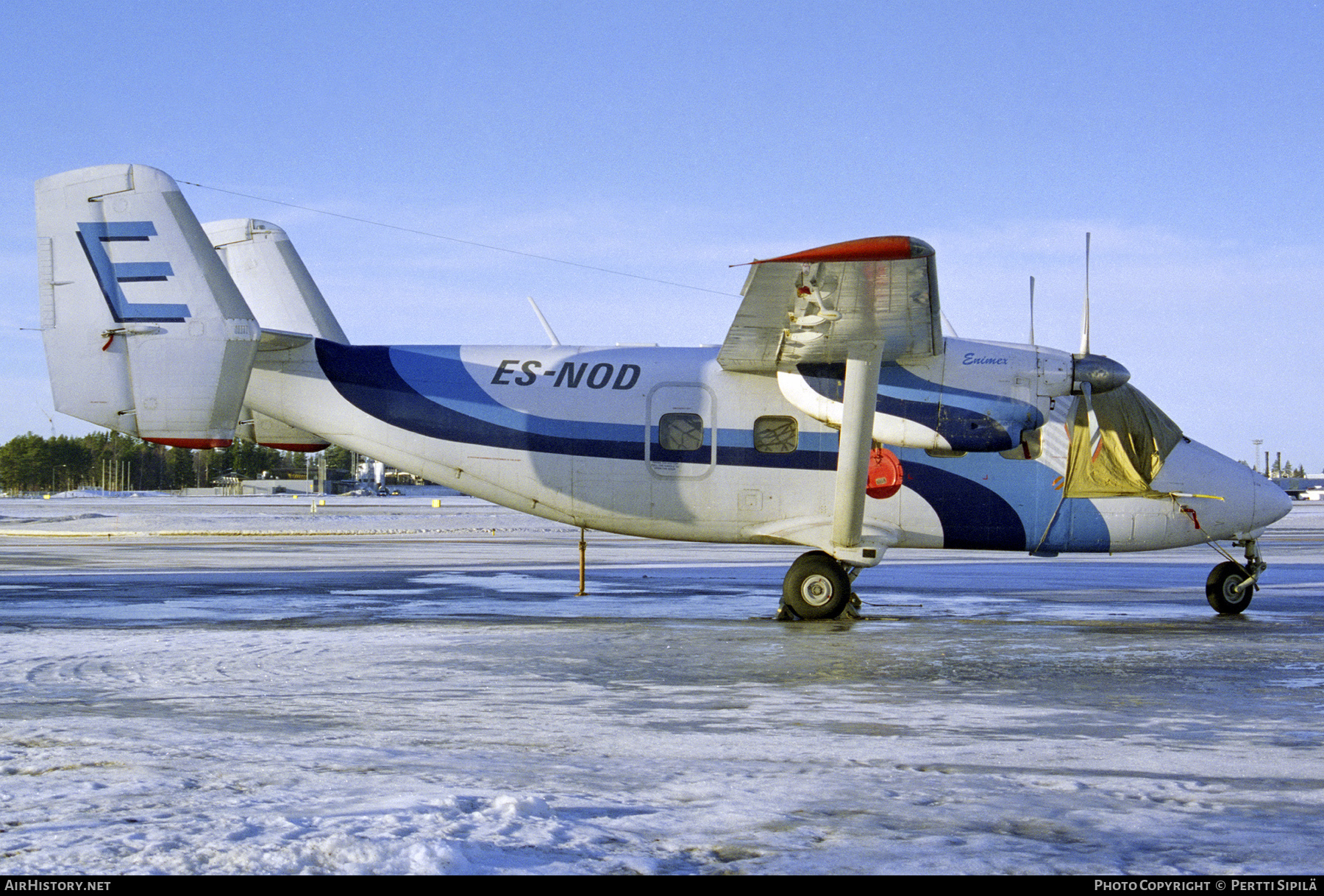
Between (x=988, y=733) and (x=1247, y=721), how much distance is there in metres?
1.77

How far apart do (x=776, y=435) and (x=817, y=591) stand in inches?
81.9

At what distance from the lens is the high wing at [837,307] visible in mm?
10094

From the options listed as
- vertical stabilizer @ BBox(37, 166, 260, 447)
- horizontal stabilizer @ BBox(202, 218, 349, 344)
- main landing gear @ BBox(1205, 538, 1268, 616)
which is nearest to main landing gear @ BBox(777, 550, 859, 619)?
main landing gear @ BBox(1205, 538, 1268, 616)

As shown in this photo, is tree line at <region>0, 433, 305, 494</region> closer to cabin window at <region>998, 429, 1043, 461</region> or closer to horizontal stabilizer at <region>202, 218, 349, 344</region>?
horizontal stabilizer at <region>202, 218, 349, 344</region>

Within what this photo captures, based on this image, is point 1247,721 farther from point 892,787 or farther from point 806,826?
point 806,826

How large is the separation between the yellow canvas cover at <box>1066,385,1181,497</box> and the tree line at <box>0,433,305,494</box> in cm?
14919

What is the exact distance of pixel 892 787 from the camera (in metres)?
4.92

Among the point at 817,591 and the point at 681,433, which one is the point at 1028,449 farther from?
the point at 681,433

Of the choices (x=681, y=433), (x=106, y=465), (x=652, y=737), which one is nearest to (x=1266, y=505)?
(x=681, y=433)

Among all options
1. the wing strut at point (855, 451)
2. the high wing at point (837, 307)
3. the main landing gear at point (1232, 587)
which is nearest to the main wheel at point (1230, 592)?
the main landing gear at point (1232, 587)

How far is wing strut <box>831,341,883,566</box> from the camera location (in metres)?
12.1

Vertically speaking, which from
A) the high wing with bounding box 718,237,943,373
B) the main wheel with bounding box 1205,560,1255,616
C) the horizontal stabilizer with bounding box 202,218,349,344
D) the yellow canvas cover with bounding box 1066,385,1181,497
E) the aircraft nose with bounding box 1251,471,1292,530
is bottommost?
the main wheel with bounding box 1205,560,1255,616
